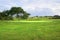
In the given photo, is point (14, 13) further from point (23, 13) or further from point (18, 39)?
point (18, 39)

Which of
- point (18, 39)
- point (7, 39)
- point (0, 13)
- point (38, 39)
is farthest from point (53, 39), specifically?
point (0, 13)

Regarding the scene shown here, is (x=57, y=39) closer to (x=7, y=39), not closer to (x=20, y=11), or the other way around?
(x=7, y=39)

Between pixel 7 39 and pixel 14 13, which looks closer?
pixel 7 39

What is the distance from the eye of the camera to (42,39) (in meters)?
12.7

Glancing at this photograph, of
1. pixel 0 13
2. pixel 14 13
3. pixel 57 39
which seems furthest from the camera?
pixel 14 13

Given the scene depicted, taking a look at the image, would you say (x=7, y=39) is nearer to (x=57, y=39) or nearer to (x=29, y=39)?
(x=29, y=39)

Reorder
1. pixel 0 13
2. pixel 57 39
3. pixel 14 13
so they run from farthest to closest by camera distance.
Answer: pixel 14 13 < pixel 0 13 < pixel 57 39

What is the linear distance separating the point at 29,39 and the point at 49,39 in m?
1.42

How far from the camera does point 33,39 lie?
12648mm

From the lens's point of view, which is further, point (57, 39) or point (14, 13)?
point (14, 13)

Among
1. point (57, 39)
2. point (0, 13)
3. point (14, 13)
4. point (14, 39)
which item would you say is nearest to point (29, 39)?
point (14, 39)

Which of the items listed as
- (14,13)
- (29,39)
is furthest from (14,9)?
(29,39)

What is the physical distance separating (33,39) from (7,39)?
184 centimetres

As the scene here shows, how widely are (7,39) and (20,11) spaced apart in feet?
192
